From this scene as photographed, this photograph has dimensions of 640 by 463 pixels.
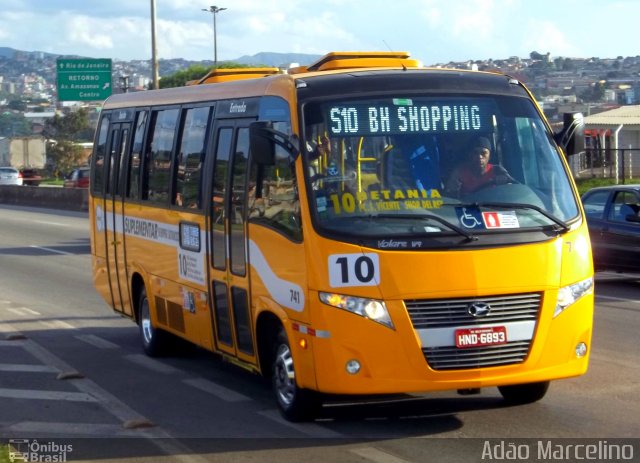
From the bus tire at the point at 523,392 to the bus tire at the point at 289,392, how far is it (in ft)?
5.13

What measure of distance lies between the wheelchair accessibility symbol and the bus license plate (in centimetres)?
75

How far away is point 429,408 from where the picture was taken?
876cm

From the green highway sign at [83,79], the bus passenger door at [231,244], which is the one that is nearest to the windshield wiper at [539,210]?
the bus passenger door at [231,244]

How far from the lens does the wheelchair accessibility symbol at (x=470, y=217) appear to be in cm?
789

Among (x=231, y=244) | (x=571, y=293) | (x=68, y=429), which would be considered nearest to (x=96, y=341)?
(x=231, y=244)

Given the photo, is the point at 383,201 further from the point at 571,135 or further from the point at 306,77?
the point at 571,135

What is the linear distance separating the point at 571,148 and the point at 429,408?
7.79 feet

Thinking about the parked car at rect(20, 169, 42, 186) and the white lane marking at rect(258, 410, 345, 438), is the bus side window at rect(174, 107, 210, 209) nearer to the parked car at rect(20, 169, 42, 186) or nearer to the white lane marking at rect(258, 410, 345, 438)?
the white lane marking at rect(258, 410, 345, 438)

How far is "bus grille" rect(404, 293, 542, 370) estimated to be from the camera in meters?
7.60

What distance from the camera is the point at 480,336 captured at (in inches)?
301

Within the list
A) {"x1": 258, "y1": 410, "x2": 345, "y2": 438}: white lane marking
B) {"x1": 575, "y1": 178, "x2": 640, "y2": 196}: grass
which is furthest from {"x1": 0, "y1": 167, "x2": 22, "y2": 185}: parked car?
{"x1": 258, "y1": 410, "x2": 345, "y2": 438}: white lane marking

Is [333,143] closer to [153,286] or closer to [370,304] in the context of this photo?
[370,304]

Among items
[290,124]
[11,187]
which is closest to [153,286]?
[290,124]

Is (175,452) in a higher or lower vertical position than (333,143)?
lower
